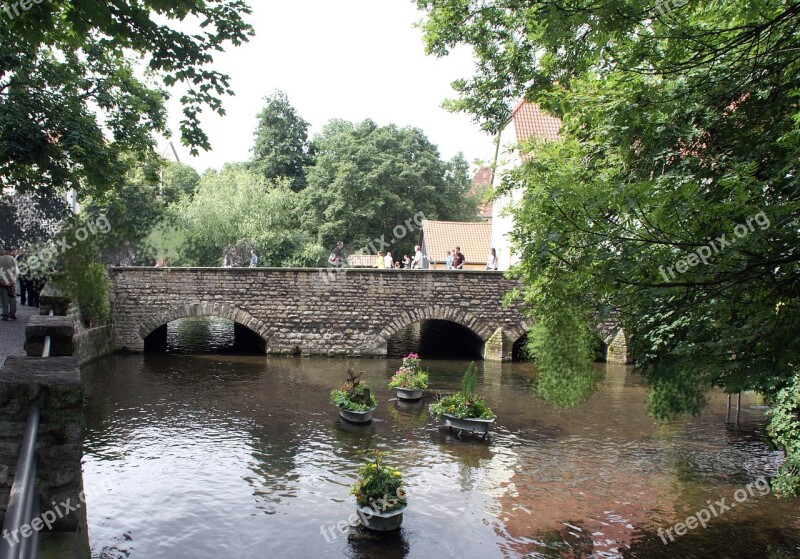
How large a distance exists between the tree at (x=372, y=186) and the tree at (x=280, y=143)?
3387mm

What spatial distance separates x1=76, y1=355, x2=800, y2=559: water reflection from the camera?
8016 millimetres

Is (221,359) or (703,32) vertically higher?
(703,32)

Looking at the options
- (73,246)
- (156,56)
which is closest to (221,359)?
(73,246)

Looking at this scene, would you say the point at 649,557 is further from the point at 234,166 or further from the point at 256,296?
the point at 234,166

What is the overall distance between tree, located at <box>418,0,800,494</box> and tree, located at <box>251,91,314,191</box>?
41657mm

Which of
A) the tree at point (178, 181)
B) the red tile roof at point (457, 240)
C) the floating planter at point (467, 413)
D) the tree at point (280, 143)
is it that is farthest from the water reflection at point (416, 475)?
the tree at point (280, 143)

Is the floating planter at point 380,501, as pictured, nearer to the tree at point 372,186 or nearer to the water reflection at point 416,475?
the water reflection at point 416,475

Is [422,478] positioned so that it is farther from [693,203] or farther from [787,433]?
[693,203]

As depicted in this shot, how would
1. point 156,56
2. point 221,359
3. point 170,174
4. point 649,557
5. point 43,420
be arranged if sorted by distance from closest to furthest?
1. point 43,420
2. point 156,56
3. point 649,557
4. point 221,359
5. point 170,174

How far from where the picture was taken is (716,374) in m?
5.11

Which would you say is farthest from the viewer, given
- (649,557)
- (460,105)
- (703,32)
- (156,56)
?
(460,105)

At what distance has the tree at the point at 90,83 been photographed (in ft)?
20.0

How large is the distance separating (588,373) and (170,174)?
4154 cm

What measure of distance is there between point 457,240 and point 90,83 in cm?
2454
